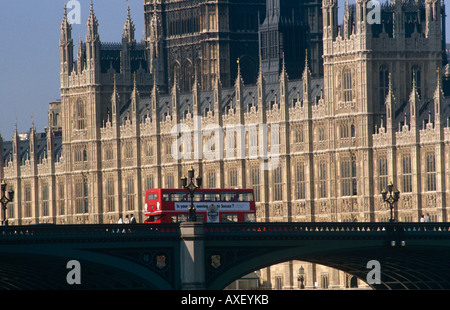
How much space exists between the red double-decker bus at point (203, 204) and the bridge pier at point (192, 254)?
84.6 ft

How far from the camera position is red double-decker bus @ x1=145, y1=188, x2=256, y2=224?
166625mm

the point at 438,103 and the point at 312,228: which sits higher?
the point at 438,103

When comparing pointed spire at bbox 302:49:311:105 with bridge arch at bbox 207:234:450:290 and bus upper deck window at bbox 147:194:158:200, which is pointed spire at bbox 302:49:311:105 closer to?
bus upper deck window at bbox 147:194:158:200

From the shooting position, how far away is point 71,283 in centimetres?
14262

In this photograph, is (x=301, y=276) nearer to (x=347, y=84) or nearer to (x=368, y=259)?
(x=347, y=84)

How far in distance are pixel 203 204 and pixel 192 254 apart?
3235 cm

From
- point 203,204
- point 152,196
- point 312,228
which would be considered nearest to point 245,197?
point 203,204

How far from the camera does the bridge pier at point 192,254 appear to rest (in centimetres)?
13800

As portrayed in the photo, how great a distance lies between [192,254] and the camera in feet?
456

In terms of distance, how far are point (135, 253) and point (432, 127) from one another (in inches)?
2030

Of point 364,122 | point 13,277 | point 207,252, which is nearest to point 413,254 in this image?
point 207,252

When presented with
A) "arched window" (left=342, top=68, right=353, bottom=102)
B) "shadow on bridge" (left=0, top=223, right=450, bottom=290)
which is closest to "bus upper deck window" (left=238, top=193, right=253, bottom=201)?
"shadow on bridge" (left=0, top=223, right=450, bottom=290)

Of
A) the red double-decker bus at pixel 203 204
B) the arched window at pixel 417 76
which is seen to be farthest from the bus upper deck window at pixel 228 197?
the arched window at pixel 417 76
